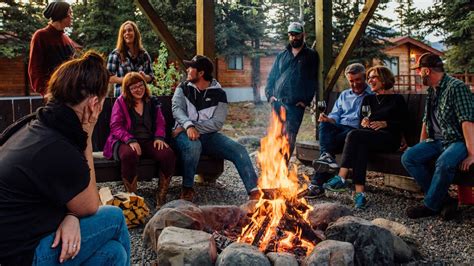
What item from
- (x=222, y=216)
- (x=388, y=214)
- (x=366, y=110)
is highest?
(x=366, y=110)

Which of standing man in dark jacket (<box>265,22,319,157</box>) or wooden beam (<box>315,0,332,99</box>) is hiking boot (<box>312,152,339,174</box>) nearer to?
standing man in dark jacket (<box>265,22,319,157</box>)

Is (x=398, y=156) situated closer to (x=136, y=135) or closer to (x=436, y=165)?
(x=436, y=165)

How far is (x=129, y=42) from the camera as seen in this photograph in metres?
5.51

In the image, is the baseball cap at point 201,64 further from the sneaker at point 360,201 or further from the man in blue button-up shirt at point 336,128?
the sneaker at point 360,201

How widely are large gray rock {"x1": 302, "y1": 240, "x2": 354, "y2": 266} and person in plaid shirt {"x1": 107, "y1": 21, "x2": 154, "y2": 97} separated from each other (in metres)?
3.19

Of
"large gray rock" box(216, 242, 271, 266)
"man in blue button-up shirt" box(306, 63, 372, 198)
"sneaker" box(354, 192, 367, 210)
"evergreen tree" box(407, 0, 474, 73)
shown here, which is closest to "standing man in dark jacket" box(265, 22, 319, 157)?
"man in blue button-up shirt" box(306, 63, 372, 198)

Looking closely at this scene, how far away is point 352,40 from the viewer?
248 inches

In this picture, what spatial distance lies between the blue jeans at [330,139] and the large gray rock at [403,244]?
1728mm

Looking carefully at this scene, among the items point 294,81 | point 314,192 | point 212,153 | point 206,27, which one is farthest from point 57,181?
point 294,81

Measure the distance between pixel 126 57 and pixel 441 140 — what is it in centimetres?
349

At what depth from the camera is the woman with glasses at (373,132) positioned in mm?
5156

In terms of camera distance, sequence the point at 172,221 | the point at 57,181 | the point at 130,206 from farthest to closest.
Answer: the point at 130,206 < the point at 172,221 < the point at 57,181

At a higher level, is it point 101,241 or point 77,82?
point 77,82

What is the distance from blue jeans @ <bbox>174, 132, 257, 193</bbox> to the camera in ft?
17.0
